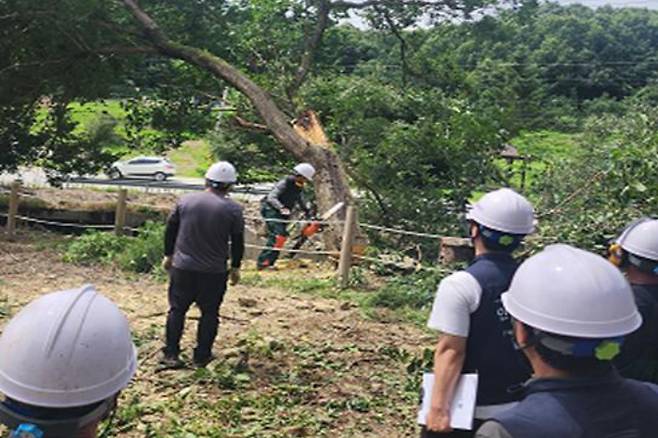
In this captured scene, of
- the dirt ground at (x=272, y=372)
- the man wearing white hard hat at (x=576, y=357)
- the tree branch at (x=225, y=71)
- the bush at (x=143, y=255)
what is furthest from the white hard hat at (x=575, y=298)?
the tree branch at (x=225, y=71)

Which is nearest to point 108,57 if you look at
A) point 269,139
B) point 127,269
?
point 269,139

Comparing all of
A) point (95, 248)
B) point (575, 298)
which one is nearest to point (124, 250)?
point (95, 248)

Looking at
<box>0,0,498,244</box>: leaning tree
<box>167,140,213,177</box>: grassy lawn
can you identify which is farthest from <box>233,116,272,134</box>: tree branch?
<box>167,140,213,177</box>: grassy lawn

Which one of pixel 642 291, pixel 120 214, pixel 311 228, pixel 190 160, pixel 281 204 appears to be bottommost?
pixel 190 160

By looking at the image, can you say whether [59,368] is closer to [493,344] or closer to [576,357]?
[576,357]

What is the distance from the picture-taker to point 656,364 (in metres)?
3.01

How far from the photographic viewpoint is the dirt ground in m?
4.81

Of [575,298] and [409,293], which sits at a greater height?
[575,298]

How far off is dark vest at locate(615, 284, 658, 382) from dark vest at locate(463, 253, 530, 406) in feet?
1.40

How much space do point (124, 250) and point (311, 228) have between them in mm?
2739

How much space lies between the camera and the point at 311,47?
1373 cm

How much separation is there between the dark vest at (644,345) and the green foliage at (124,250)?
757cm

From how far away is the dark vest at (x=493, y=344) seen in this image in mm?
2770

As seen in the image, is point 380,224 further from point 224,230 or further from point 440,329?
point 440,329
